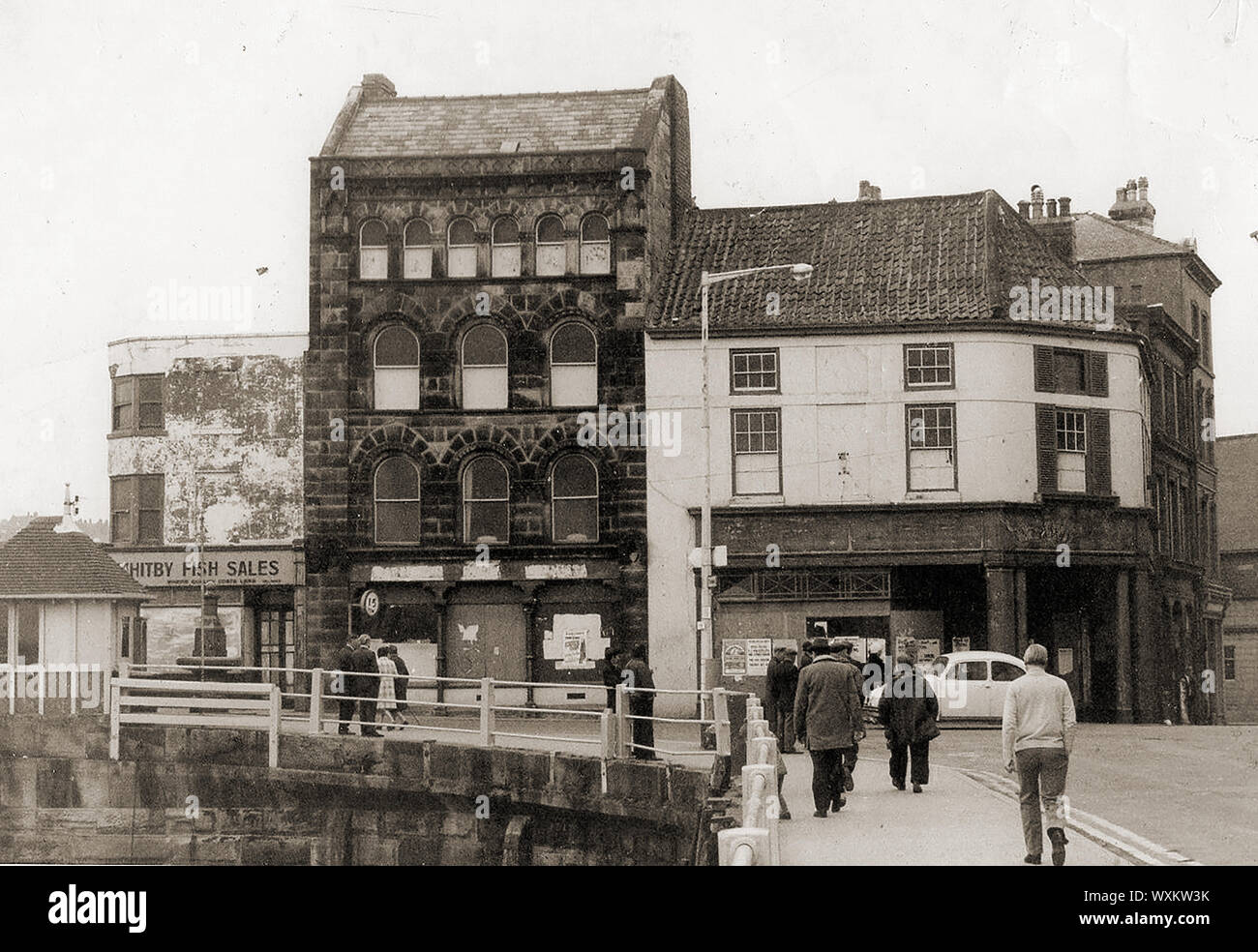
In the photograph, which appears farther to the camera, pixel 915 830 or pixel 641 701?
pixel 641 701

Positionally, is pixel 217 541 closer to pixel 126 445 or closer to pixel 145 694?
pixel 126 445

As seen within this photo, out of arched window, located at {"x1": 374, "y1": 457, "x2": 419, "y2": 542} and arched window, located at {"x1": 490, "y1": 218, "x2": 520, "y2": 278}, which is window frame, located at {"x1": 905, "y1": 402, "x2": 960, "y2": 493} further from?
arched window, located at {"x1": 374, "y1": 457, "x2": 419, "y2": 542}

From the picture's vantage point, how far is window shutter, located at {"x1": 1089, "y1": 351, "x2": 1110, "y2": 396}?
40.4 metres

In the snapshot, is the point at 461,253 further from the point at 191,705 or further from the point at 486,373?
the point at 191,705

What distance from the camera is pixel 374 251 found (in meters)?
40.8

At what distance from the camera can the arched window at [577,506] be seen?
4044 centimetres

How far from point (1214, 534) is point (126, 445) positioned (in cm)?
3302

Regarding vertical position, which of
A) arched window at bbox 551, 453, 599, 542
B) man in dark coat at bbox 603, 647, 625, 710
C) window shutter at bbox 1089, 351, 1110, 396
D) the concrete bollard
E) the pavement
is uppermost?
window shutter at bbox 1089, 351, 1110, 396

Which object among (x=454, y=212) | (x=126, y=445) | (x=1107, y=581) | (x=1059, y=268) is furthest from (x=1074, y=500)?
(x=126, y=445)

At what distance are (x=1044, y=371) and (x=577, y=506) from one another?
36.9ft

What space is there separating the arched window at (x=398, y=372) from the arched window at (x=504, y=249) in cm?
259

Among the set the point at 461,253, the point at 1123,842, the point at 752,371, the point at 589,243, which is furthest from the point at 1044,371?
the point at 1123,842

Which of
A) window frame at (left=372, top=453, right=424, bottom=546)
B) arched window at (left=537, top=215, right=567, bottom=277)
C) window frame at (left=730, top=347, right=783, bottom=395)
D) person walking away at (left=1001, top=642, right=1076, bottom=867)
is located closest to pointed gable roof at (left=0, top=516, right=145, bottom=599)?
window frame at (left=372, top=453, right=424, bottom=546)

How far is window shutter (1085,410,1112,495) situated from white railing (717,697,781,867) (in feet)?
71.1
